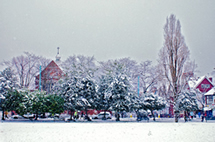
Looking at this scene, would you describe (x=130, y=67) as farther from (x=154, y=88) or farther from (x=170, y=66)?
(x=170, y=66)

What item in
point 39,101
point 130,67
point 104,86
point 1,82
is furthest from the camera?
point 130,67

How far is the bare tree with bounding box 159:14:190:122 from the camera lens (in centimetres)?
3391

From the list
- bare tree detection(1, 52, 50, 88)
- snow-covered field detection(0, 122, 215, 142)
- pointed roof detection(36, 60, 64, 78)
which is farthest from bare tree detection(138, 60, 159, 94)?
snow-covered field detection(0, 122, 215, 142)

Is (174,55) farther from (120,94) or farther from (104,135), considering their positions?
(104,135)

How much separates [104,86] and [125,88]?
3.57 metres

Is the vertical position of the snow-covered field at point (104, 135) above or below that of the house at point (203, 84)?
below

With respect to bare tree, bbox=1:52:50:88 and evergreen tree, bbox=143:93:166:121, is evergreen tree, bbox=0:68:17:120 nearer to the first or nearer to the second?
bare tree, bbox=1:52:50:88

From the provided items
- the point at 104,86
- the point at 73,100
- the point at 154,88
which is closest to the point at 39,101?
the point at 73,100

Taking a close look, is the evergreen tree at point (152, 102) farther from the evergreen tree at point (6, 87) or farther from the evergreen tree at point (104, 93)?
the evergreen tree at point (6, 87)

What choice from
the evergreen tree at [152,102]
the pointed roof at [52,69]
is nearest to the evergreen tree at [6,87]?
the pointed roof at [52,69]

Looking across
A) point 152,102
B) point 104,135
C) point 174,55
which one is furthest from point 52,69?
point 104,135

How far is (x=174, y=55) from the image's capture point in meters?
34.1

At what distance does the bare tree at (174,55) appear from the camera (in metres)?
33.9

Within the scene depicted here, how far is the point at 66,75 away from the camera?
3753 centimetres
